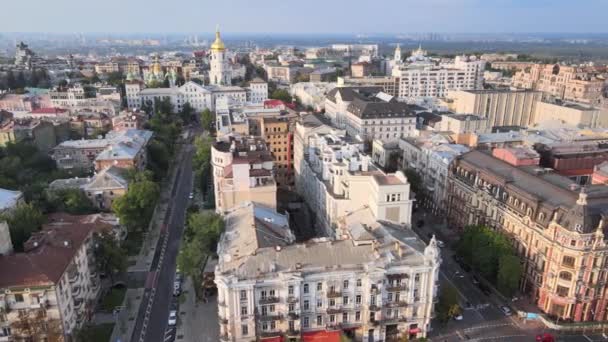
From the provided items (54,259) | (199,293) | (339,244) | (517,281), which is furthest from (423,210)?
(54,259)

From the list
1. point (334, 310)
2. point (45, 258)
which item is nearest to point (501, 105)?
point (334, 310)

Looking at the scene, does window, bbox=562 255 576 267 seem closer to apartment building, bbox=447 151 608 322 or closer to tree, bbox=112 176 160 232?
Answer: apartment building, bbox=447 151 608 322

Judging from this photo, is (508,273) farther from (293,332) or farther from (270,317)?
(270,317)

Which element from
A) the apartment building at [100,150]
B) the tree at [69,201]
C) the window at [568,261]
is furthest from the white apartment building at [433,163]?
the tree at [69,201]

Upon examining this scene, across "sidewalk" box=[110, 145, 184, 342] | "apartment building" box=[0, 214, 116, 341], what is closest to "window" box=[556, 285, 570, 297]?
"sidewalk" box=[110, 145, 184, 342]

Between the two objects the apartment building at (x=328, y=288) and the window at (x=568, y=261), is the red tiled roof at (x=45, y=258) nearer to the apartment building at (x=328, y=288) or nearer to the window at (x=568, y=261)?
the apartment building at (x=328, y=288)

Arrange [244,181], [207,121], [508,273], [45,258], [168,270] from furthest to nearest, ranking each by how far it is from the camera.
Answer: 1. [207,121]
2. [168,270]
3. [244,181]
4. [508,273]
5. [45,258]
